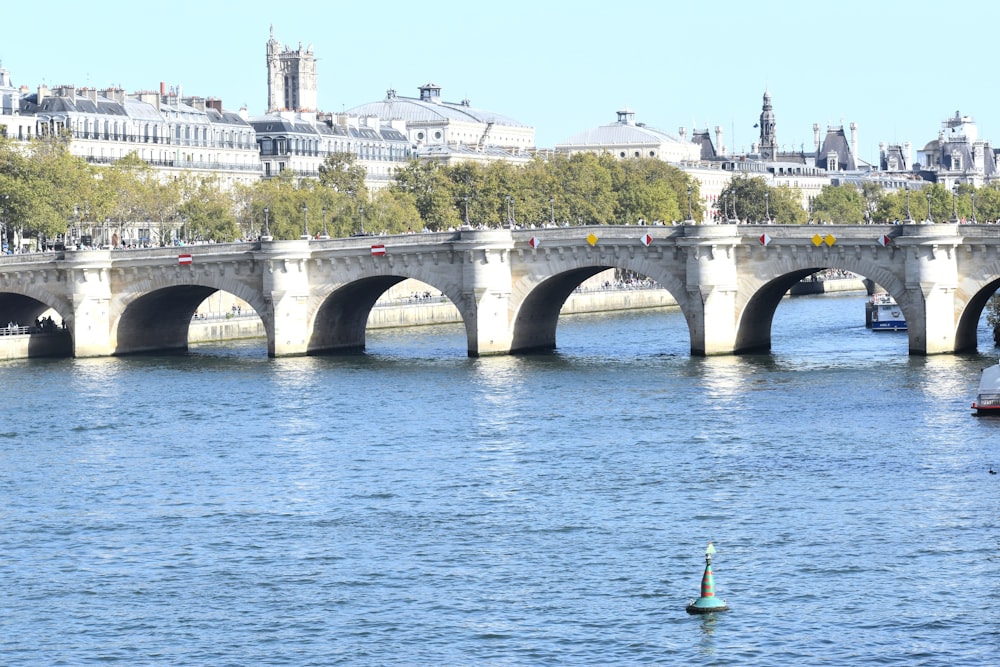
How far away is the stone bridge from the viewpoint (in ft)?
278

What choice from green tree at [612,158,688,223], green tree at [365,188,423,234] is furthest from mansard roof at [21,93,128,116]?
green tree at [612,158,688,223]

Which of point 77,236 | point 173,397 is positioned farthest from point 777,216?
point 173,397

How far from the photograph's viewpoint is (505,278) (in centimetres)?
9306

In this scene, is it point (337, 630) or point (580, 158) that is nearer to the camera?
point (337, 630)

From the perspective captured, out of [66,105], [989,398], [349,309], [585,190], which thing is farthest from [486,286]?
[585,190]

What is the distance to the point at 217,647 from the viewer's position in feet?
136

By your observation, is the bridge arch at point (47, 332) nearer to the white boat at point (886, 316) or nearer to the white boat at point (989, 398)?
the white boat at point (886, 316)

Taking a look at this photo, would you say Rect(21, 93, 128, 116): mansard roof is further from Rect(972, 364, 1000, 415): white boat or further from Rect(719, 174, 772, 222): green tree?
Rect(972, 364, 1000, 415): white boat

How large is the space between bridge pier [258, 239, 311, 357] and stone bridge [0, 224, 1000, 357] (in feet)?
0.20

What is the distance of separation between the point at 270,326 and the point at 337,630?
177 ft

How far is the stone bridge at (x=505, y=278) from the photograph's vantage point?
84.8 metres

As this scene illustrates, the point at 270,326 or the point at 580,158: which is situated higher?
the point at 580,158

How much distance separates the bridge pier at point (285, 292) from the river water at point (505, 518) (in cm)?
940

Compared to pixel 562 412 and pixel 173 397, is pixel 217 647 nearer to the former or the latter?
pixel 562 412
